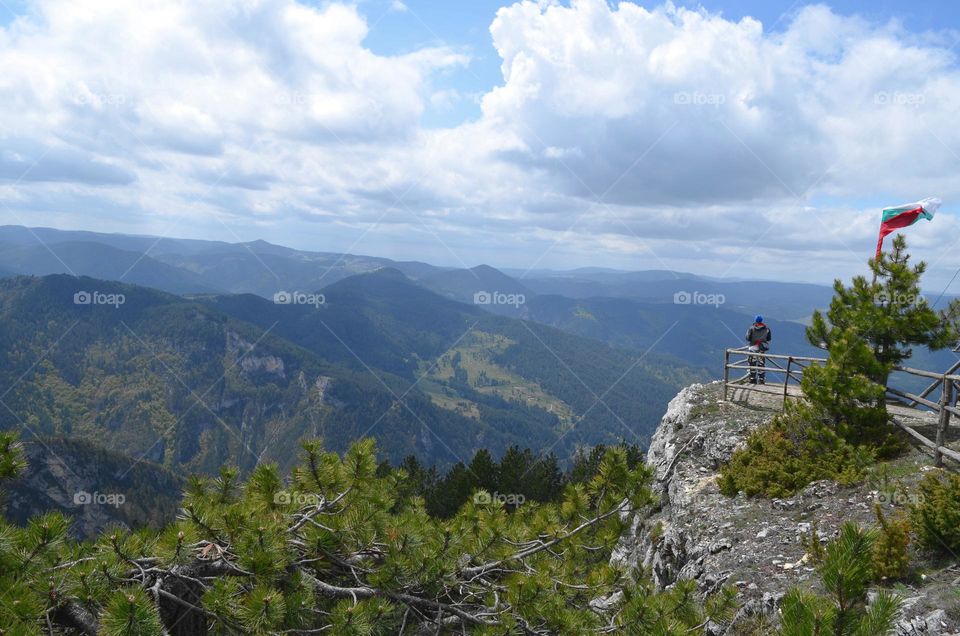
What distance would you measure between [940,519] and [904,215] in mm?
10470

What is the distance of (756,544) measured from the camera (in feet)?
31.6

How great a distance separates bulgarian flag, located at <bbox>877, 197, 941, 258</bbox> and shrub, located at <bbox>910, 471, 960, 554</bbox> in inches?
334

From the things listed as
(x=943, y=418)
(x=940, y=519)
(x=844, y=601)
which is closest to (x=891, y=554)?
(x=940, y=519)

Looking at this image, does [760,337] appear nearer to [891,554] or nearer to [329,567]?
[891,554]

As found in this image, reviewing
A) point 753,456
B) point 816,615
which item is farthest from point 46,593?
point 753,456

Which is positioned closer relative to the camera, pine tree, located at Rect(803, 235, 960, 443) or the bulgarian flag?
pine tree, located at Rect(803, 235, 960, 443)

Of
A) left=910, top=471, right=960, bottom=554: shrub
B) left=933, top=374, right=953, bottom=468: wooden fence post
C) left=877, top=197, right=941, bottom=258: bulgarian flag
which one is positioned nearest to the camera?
left=910, top=471, right=960, bottom=554: shrub

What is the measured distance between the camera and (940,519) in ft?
23.9

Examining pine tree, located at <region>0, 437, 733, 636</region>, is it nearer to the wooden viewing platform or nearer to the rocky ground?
the rocky ground

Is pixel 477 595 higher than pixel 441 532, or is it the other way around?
pixel 441 532

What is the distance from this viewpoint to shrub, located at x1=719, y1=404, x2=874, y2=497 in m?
10.8

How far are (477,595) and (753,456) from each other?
9.16 metres

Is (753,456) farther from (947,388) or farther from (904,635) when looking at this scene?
(904,635)

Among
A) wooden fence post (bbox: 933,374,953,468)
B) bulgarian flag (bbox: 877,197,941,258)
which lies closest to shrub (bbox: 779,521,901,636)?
wooden fence post (bbox: 933,374,953,468)
